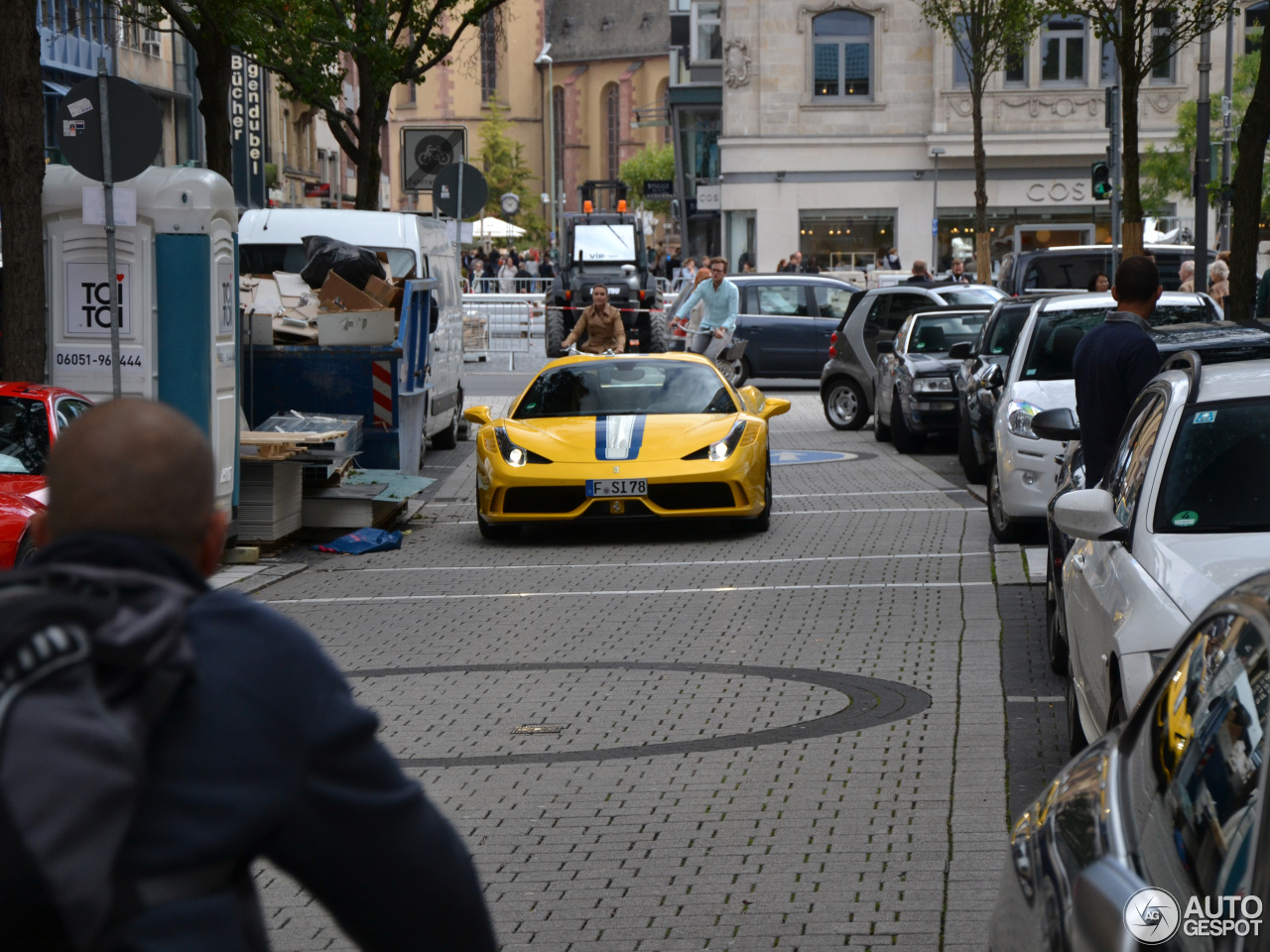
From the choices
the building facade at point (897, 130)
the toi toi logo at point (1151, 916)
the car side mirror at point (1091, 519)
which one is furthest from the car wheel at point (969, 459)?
the building facade at point (897, 130)

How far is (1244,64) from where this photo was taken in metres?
49.3

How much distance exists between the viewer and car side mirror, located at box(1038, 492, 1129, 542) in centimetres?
601

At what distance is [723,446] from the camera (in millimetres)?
13461

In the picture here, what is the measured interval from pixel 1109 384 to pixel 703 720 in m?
2.41

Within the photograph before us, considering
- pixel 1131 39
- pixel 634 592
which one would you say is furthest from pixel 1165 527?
pixel 1131 39

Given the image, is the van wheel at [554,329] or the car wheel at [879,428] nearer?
the car wheel at [879,428]

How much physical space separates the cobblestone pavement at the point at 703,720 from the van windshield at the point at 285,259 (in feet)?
18.2

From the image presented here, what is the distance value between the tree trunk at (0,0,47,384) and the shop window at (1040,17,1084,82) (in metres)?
45.0

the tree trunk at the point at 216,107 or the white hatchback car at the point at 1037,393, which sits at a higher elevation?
the tree trunk at the point at 216,107

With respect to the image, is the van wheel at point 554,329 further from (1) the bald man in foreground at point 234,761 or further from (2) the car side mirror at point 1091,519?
(1) the bald man in foreground at point 234,761

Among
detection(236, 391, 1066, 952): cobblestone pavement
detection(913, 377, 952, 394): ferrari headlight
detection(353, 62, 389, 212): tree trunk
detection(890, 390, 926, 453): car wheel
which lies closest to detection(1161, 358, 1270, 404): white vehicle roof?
detection(236, 391, 1066, 952): cobblestone pavement

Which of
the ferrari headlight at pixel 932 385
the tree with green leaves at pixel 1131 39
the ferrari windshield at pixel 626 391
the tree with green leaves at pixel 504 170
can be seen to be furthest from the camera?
the tree with green leaves at pixel 504 170

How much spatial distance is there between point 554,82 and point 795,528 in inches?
4291

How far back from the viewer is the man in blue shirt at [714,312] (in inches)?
899
